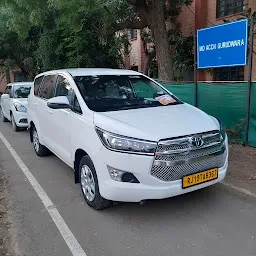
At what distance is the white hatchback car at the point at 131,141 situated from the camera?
11.1ft

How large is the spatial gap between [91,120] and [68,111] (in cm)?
78

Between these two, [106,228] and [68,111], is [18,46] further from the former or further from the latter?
[106,228]

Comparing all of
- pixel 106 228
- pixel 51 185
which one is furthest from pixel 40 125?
pixel 106 228

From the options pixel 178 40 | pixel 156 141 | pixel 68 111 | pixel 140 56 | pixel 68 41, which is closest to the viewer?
pixel 156 141

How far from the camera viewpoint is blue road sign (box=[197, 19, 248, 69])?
634cm

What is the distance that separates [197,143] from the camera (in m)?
3.52

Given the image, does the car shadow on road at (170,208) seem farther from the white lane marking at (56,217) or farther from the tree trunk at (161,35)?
the tree trunk at (161,35)

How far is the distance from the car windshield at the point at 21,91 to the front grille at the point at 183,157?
7971mm

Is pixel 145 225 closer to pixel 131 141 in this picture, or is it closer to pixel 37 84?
pixel 131 141

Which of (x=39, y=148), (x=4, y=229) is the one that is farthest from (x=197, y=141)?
(x=39, y=148)

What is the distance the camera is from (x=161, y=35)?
10.3 metres

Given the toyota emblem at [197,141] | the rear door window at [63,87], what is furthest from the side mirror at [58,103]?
the toyota emblem at [197,141]

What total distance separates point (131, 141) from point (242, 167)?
2.92 meters

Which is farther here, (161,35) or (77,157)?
(161,35)
